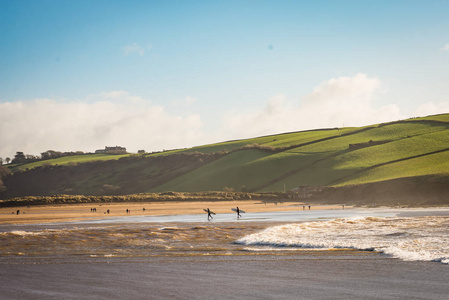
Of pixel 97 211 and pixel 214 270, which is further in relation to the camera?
pixel 97 211

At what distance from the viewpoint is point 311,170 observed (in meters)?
146

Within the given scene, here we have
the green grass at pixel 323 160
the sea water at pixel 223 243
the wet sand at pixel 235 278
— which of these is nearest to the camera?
the wet sand at pixel 235 278

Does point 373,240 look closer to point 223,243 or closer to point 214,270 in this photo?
point 223,243

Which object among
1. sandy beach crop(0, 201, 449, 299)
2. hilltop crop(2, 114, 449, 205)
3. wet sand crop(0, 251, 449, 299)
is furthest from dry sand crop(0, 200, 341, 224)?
wet sand crop(0, 251, 449, 299)

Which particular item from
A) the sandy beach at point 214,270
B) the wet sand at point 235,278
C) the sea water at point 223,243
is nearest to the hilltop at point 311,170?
the sea water at point 223,243

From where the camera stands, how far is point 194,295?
14078 millimetres

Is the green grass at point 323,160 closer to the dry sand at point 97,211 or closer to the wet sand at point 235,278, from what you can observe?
the dry sand at point 97,211

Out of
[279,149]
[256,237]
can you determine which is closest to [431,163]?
[279,149]

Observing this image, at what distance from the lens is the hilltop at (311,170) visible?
365ft

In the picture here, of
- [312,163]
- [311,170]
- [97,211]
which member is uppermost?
[312,163]

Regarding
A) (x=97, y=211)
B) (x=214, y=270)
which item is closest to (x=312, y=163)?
(x=97, y=211)

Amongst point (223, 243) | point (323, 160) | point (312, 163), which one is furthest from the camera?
point (323, 160)

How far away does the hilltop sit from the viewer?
11118 centimetres

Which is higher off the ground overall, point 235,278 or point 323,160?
point 323,160
